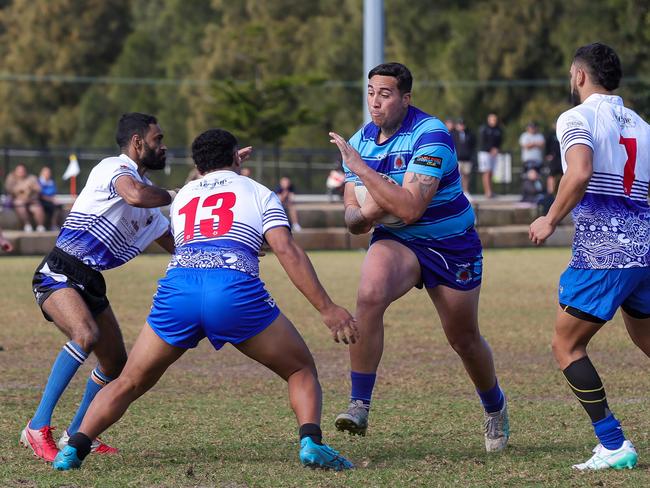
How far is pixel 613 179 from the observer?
622cm

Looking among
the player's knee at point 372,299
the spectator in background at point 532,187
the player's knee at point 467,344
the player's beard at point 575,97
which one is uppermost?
the player's beard at point 575,97

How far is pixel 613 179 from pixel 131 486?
2670mm

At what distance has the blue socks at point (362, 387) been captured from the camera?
698 cm

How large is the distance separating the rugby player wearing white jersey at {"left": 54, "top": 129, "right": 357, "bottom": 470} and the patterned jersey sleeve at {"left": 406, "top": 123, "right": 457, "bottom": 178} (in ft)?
3.28

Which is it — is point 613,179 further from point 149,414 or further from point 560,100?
point 560,100

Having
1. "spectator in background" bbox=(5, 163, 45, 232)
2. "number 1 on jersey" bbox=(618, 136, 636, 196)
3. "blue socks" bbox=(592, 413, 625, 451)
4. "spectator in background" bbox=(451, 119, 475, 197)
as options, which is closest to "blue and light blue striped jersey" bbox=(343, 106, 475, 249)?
"number 1 on jersey" bbox=(618, 136, 636, 196)

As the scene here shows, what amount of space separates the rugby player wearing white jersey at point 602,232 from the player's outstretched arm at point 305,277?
3.23 feet

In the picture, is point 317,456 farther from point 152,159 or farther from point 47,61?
point 47,61

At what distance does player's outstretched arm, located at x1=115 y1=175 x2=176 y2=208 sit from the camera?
6801 millimetres

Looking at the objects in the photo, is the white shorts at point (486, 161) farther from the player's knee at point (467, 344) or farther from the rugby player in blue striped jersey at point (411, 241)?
the player's knee at point (467, 344)

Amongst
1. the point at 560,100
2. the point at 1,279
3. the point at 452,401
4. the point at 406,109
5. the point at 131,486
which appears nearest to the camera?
the point at 131,486

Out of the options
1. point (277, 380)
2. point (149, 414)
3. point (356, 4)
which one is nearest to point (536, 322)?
point (277, 380)

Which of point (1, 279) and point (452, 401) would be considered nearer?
point (452, 401)

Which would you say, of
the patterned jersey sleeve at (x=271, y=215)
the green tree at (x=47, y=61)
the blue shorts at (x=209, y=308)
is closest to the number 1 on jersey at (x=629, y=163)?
the patterned jersey sleeve at (x=271, y=215)
